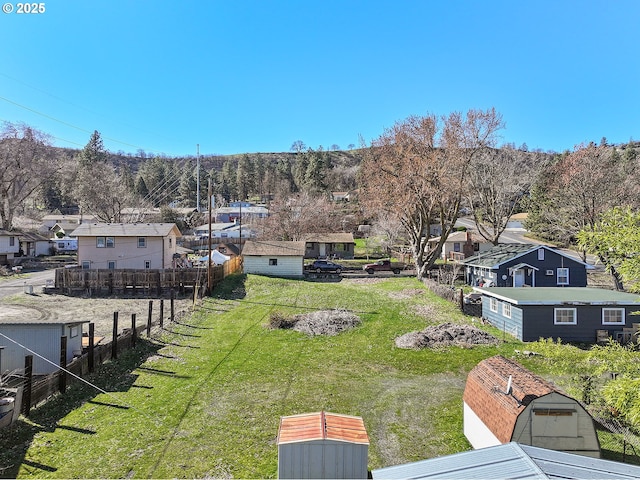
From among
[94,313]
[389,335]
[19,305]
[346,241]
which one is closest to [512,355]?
[389,335]

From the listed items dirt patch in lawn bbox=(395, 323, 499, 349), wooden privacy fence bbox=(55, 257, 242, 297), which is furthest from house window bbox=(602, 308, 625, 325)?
wooden privacy fence bbox=(55, 257, 242, 297)

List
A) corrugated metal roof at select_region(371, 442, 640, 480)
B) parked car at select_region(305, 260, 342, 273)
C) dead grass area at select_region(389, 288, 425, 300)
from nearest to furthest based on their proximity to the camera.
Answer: corrugated metal roof at select_region(371, 442, 640, 480) < dead grass area at select_region(389, 288, 425, 300) < parked car at select_region(305, 260, 342, 273)

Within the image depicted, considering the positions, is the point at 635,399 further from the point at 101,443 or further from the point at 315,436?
the point at 101,443

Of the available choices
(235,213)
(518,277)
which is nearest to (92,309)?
(518,277)

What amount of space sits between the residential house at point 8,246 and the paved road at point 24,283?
395 inches

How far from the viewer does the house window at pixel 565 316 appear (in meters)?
23.7

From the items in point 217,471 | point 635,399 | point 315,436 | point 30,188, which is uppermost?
point 30,188

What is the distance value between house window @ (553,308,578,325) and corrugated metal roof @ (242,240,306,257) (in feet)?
79.0

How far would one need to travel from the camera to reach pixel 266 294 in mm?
34875

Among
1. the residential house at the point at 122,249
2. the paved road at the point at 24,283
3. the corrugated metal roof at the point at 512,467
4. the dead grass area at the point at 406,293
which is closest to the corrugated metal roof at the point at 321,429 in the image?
the corrugated metal roof at the point at 512,467

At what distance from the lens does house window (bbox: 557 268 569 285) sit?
34406mm

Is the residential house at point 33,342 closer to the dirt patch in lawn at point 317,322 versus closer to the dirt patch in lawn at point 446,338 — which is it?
the dirt patch in lawn at point 317,322

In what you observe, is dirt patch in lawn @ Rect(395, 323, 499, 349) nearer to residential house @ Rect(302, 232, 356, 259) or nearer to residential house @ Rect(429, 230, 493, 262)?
residential house @ Rect(429, 230, 493, 262)

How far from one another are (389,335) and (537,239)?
2261 inches
